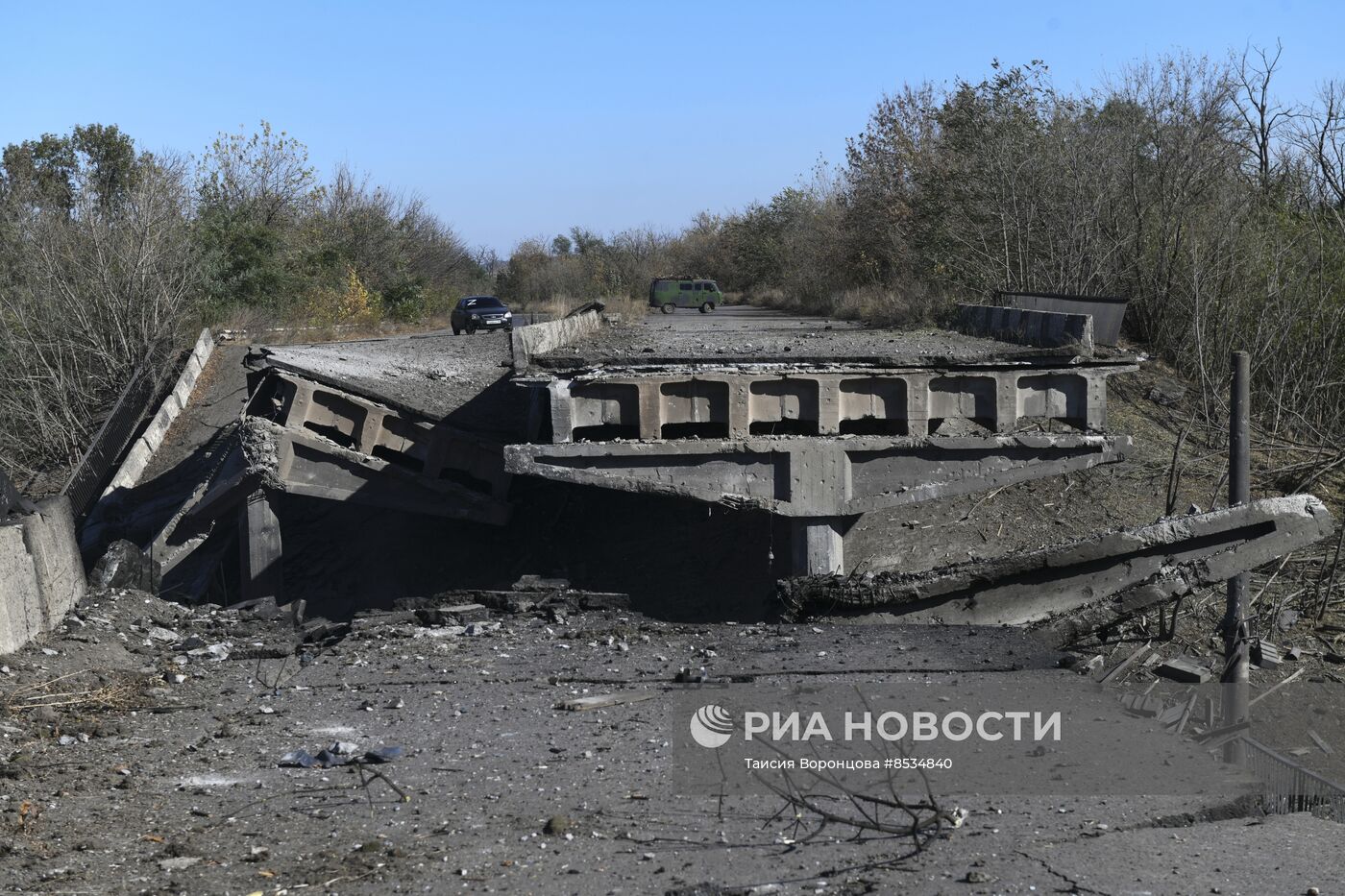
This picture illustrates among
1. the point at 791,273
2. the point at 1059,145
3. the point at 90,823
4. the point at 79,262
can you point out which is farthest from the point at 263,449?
the point at 791,273

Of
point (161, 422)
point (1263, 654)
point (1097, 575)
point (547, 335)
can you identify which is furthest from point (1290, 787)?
point (161, 422)

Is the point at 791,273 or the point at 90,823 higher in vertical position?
the point at 791,273

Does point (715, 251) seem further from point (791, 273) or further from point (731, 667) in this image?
point (731, 667)

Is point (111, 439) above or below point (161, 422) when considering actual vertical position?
below

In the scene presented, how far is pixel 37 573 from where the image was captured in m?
6.24

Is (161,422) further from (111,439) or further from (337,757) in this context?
(337,757)

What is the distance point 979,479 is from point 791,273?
4174 cm

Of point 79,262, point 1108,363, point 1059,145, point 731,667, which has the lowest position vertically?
point 731,667

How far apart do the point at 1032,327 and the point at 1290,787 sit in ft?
17.0

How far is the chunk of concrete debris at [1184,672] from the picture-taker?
250 inches

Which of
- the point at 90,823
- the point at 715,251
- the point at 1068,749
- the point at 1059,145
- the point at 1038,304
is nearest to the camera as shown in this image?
the point at 90,823

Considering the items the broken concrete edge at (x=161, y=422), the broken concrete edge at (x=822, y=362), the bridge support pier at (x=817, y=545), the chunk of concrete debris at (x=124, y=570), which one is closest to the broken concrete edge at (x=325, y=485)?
the chunk of concrete debris at (x=124, y=570)

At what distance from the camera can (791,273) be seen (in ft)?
160

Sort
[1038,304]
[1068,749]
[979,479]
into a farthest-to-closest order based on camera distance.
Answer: [1038,304]
[979,479]
[1068,749]
